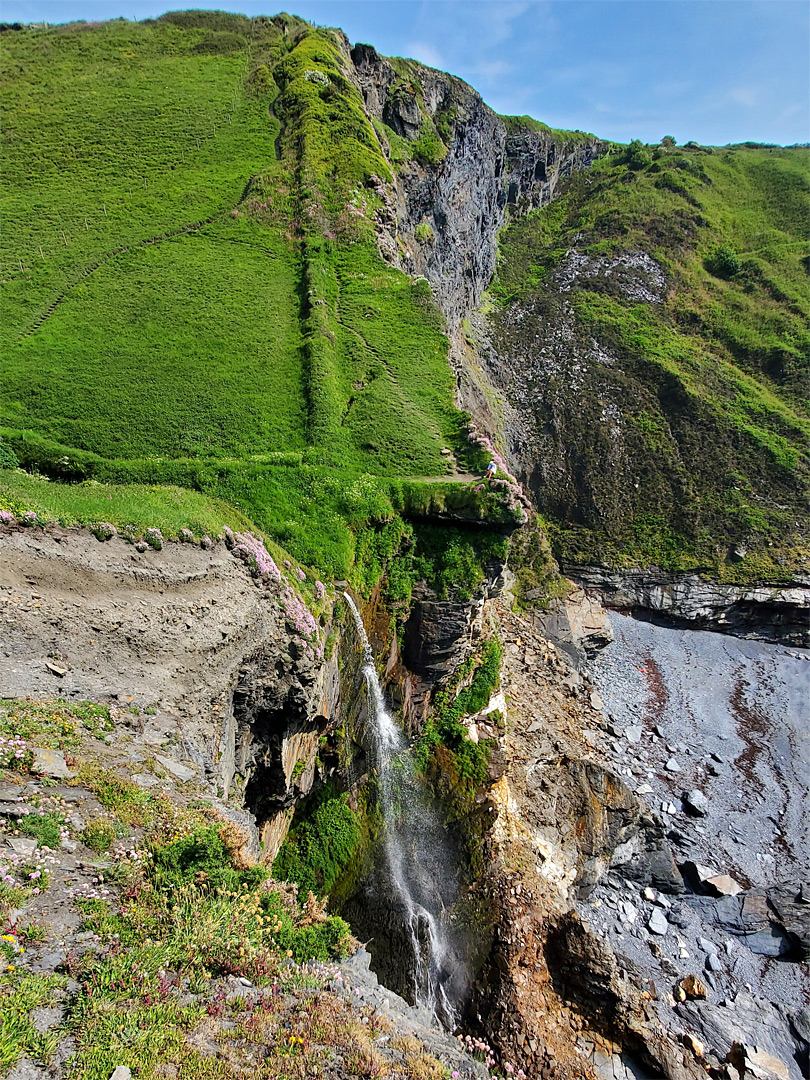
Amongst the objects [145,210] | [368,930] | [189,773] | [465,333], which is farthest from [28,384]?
[465,333]

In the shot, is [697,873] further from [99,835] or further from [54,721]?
[54,721]

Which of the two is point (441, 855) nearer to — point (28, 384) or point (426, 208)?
point (28, 384)

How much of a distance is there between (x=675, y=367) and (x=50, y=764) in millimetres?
Result: 59443

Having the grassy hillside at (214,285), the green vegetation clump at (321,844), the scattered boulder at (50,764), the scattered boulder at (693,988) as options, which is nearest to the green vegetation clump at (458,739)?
the green vegetation clump at (321,844)

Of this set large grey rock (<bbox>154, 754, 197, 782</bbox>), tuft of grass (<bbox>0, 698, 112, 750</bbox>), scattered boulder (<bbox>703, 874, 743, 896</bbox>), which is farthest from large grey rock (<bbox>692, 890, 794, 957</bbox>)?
tuft of grass (<bbox>0, 698, 112, 750</bbox>)

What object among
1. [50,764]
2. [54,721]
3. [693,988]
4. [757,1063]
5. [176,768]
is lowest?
[757,1063]

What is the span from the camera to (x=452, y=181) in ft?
176

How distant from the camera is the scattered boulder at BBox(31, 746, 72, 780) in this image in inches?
317

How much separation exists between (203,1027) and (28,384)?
89.4 feet

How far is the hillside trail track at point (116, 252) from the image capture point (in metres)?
27.2

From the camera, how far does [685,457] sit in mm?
47562

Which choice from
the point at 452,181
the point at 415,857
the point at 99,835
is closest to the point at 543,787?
the point at 415,857

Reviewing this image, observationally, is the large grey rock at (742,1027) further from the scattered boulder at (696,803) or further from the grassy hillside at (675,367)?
the grassy hillside at (675,367)

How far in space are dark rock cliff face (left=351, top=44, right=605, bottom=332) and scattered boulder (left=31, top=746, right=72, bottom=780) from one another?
118ft
